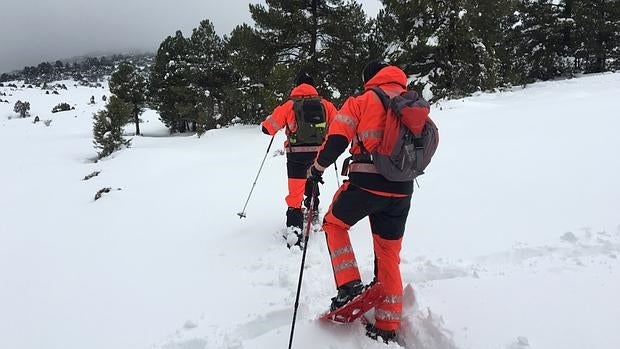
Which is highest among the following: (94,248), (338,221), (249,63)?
(249,63)

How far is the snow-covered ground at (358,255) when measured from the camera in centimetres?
346

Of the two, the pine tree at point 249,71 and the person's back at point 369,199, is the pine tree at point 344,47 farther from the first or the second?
the person's back at point 369,199

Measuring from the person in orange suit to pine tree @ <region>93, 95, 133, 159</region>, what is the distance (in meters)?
19.0

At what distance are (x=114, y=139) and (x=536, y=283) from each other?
22.3 m

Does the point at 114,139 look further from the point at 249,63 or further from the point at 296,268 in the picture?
the point at 296,268

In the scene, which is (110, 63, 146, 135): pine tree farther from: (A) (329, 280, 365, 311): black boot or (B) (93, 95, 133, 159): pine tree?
(A) (329, 280, 365, 311): black boot

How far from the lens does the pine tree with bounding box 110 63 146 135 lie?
109 ft

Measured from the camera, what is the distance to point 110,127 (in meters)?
22.1

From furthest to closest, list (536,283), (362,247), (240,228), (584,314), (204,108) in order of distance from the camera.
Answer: (204,108)
(240,228)
(362,247)
(536,283)
(584,314)

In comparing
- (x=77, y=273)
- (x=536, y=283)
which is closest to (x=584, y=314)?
(x=536, y=283)

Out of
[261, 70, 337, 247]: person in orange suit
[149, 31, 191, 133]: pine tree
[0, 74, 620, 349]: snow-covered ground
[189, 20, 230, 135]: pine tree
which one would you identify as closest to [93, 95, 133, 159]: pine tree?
[189, 20, 230, 135]: pine tree

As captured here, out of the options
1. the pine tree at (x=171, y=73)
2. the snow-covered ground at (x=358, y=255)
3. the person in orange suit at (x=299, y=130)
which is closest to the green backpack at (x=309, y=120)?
the person in orange suit at (x=299, y=130)

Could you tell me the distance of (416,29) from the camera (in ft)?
62.2

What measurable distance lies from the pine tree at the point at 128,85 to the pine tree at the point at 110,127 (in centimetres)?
1095
